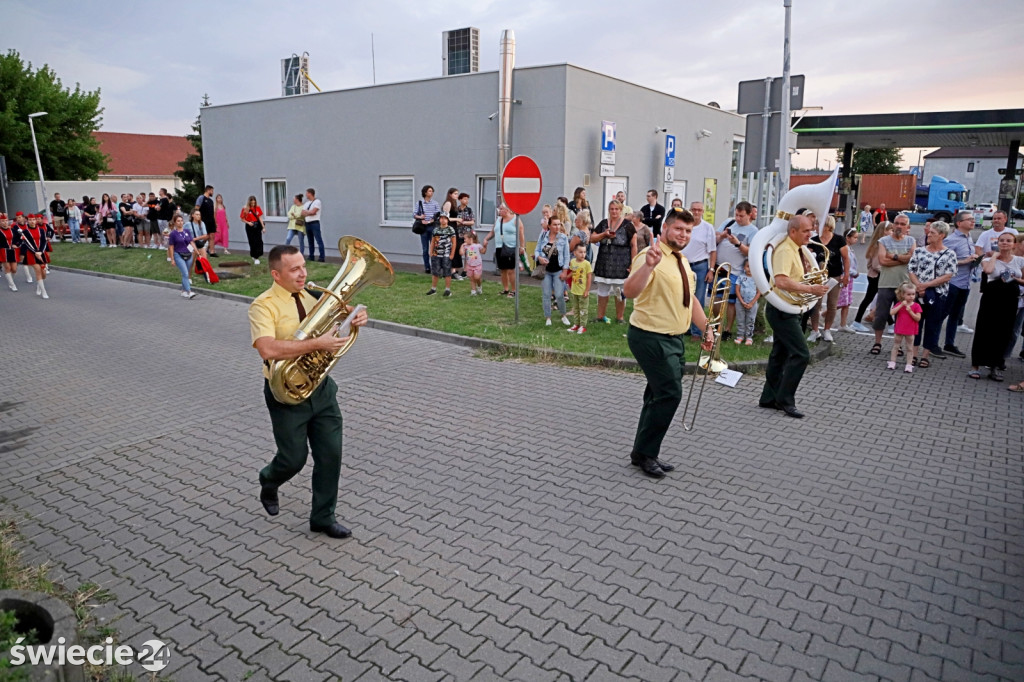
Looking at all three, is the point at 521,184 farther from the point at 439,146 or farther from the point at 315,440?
the point at 439,146

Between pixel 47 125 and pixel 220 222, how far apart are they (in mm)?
31525

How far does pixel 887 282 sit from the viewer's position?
32.0 feet

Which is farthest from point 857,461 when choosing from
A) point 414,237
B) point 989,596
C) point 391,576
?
point 414,237

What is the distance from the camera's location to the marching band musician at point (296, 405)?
4090mm

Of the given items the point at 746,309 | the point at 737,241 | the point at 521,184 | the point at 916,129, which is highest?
the point at 916,129

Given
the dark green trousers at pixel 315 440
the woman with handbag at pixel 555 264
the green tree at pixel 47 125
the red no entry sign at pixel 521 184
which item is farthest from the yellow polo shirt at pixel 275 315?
the green tree at pixel 47 125

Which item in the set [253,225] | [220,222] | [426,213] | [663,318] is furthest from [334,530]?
[220,222]

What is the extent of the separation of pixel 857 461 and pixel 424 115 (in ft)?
47.2

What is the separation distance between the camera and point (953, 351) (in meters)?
9.86

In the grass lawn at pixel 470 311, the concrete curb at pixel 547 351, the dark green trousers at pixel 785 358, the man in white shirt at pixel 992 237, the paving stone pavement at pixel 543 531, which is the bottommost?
the paving stone pavement at pixel 543 531

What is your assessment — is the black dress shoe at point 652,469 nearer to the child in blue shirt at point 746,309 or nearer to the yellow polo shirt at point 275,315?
the yellow polo shirt at point 275,315

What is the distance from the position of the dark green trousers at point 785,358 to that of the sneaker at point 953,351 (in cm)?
408

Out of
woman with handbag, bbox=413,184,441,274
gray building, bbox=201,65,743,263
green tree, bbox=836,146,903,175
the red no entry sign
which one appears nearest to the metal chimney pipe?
gray building, bbox=201,65,743,263

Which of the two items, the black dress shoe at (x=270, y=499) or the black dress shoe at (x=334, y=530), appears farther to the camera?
the black dress shoe at (x=270, y=499)
